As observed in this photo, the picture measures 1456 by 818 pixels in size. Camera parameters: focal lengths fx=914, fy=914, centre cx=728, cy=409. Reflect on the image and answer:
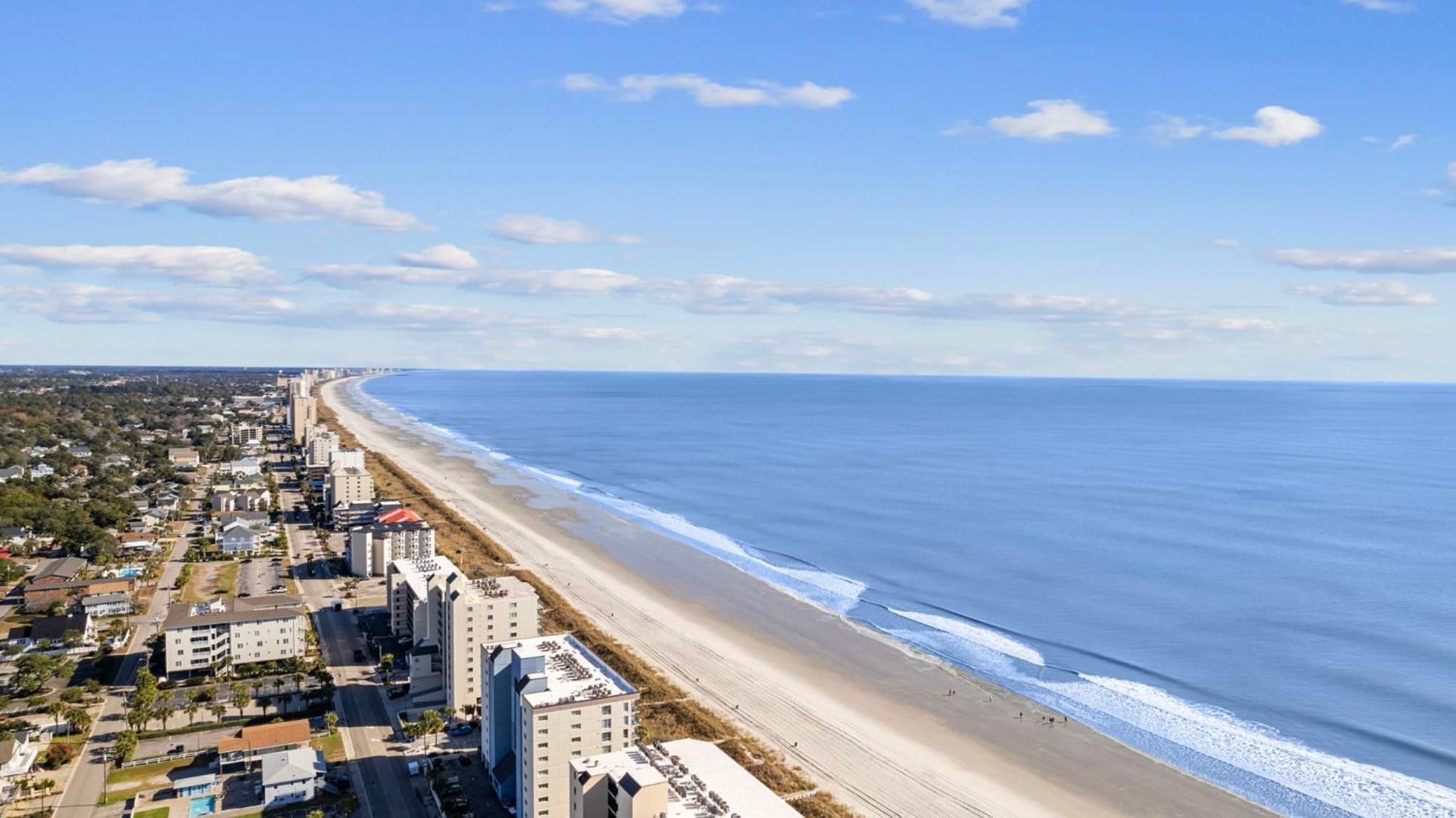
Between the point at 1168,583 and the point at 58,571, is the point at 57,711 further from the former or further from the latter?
the point at 1168,583

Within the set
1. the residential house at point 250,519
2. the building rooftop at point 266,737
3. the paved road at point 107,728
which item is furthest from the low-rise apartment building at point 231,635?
the residential house at point 250,519

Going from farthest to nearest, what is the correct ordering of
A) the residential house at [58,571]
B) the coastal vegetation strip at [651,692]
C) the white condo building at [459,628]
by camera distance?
1. the residential house at [58,571]
2. the white condo building at [459,628]
3. the coastal vegetation strip at [651,692]

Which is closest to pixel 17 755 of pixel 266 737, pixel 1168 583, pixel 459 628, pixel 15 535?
pixel 266 737

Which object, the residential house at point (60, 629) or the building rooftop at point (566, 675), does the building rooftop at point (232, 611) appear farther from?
the building rooftop at point (566, 675)

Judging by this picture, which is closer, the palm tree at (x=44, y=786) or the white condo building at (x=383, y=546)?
the palm tree at (x=44, y=786)

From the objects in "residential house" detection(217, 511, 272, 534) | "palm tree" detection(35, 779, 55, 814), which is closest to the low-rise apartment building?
"palm tree" detection(35, 779, 55, 814)

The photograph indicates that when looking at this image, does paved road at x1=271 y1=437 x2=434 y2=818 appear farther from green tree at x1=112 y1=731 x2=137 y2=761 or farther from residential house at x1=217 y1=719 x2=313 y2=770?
green tree at x1=112 y1=731 x2=137 y2=761

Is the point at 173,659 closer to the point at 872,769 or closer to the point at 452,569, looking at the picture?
the point at 452,569
